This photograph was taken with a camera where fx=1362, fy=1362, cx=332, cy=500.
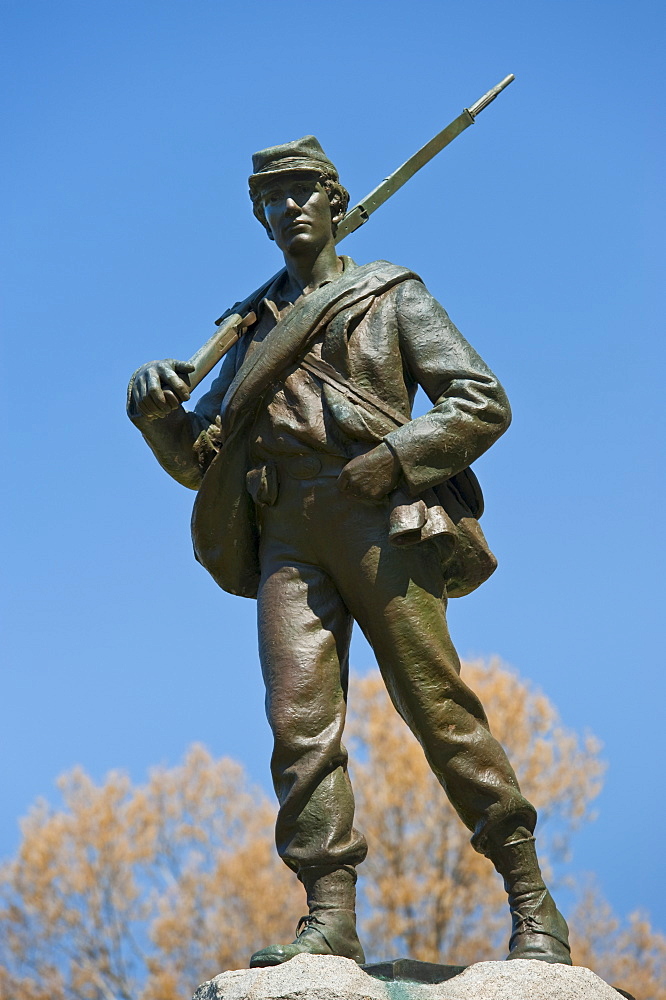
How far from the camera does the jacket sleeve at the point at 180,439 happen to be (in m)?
4.66

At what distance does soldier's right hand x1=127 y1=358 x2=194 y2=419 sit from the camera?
4504 mm

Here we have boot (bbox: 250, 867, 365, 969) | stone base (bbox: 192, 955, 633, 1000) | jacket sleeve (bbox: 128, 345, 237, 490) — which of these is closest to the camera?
stone base (bbox: 192, 955, 633, 1000)

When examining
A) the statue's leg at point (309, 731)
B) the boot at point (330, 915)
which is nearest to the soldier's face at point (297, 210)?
the statue's leg at point (309, 731)

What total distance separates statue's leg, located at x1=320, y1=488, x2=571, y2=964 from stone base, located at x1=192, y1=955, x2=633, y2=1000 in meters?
0.22

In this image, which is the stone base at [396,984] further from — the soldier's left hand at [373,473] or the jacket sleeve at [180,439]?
the jacket sleeve at [180,439]

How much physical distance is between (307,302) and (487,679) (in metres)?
11.6

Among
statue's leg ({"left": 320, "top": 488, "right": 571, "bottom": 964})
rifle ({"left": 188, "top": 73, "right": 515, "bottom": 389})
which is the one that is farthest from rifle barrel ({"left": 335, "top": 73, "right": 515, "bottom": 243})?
statue's leg ({"left": 320, "top": 488, "right": 571, "bottom": 964})

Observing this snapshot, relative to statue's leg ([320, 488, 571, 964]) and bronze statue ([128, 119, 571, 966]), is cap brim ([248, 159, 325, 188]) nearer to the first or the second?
bronze statue ([128, 119, 571, 966])

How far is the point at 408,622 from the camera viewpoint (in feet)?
14.2

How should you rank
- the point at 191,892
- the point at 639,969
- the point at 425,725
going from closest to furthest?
1. the point at 425,725
2. the point at 639,969
3. the point at 191,892

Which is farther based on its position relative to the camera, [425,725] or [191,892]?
→ [191,892]

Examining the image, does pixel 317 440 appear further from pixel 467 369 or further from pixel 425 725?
pixel 425 725

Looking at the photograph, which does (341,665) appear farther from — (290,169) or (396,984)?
(290,169)

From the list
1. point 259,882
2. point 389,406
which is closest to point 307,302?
point 389,406
